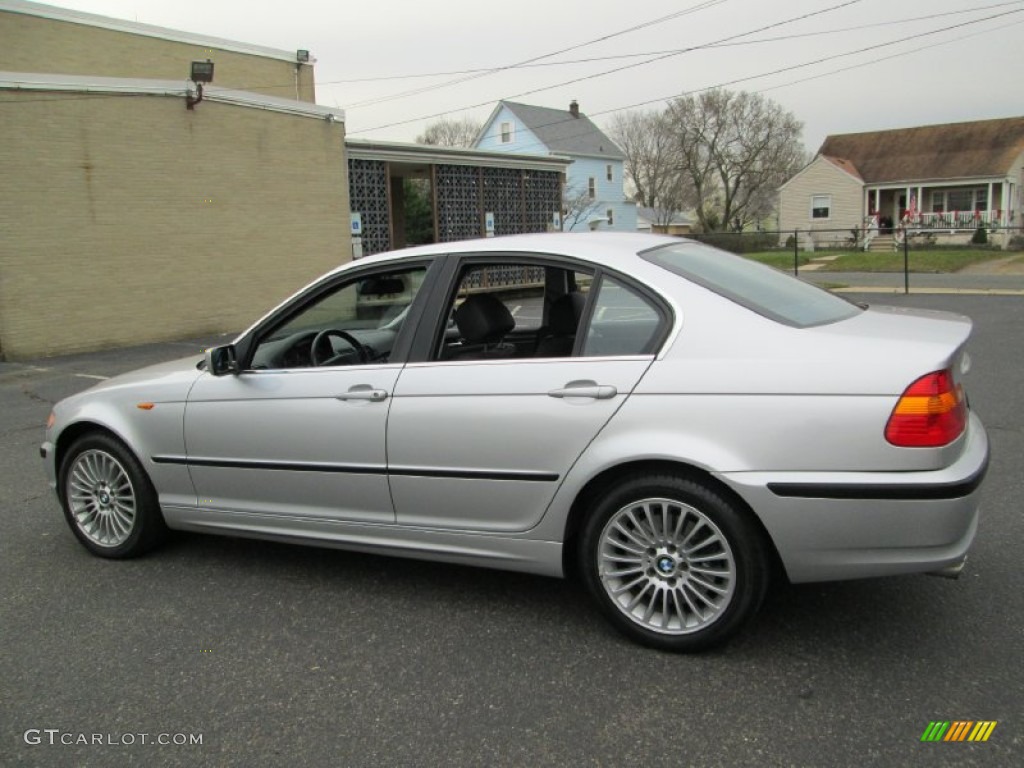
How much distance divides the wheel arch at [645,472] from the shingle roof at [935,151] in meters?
42.2

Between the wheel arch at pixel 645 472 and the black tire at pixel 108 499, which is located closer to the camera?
the wheel arch at pixel 645 472

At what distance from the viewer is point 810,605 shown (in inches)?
141

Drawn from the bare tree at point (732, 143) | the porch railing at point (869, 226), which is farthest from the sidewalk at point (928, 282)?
the bare tree at point (732, 143)

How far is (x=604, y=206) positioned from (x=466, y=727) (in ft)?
156

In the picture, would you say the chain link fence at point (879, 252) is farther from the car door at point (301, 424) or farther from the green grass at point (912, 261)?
the car door at point (301, 424)

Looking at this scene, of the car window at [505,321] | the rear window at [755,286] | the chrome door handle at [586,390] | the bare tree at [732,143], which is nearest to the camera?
the chrome door handle at [586,390]

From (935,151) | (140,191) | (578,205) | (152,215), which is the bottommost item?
(152,215)

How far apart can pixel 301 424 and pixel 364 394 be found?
0.37 metres

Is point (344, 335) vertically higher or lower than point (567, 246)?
lower

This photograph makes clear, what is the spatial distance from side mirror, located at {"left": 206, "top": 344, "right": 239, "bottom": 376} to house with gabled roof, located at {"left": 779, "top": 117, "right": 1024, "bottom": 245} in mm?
37368

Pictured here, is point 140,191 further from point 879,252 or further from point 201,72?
point 879,252

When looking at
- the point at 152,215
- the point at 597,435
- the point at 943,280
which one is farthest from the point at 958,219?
the point at 597,435

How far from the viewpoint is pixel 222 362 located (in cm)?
405

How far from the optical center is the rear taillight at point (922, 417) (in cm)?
280
